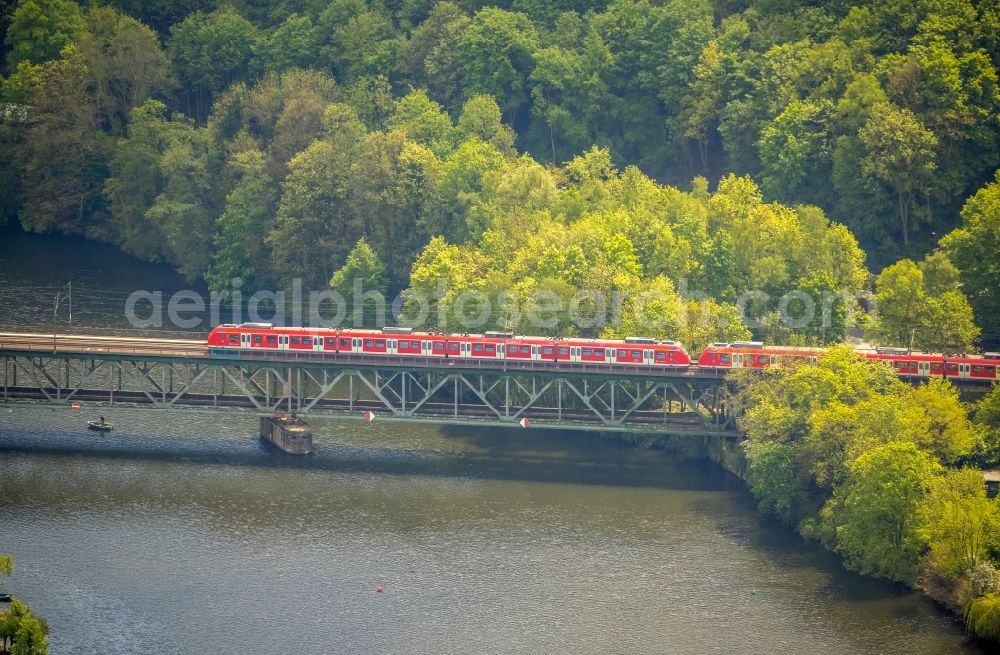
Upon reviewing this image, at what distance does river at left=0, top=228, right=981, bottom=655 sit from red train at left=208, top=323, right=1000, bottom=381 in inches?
294

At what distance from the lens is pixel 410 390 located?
160 m

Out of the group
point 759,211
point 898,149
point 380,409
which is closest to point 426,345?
point 380,409

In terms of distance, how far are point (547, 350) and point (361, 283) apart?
40.9 m

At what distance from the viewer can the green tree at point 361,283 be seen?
186 m

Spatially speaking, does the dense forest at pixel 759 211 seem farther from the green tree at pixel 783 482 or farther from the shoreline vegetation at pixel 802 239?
the green tree at pixel 783 482

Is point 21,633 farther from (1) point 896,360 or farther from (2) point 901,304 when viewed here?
(2) point 901,304

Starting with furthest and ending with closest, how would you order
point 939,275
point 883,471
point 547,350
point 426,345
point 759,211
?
1. point 759,211
2. point 939,275
3. point 426,345
4. point 547,350
5. point 883,471

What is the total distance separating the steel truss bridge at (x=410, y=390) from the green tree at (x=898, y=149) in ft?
110

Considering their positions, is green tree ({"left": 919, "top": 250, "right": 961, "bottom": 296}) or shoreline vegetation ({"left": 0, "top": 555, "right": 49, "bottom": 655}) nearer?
shoreline vegetation ({"left": 0, "top": 555, "right": 49, "bottom": 655})

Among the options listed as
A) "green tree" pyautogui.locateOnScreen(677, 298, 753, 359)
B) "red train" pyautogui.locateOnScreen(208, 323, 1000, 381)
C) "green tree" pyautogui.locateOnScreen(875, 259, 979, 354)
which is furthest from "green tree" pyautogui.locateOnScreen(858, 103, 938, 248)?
"red train" pyautogui.locateOnScreen(208, 323, 1000, 381)

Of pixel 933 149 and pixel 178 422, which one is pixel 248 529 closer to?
pixel 178 422

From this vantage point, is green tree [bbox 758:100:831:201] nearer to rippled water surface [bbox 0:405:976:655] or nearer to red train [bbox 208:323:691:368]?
red train [bbox 208:323:691:368]

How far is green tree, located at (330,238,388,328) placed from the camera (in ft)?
612

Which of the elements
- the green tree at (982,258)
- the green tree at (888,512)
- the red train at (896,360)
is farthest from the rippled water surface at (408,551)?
the green tree at (982,258)
